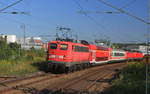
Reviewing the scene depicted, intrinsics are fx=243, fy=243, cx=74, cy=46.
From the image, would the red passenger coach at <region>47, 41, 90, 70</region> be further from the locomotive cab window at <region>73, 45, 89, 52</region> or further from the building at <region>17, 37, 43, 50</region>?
the building at <region>17, 37, 43, 50</region>

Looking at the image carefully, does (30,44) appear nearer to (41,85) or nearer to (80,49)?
(80,49)

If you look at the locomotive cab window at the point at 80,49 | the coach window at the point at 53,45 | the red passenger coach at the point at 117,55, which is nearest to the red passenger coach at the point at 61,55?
the coach window at the point at 53,45

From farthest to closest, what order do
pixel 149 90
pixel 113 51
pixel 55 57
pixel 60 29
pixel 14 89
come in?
1. pixel 113 51
2. pixel 60 29
3. pixel 55 57
4. pixel 14 89
5. pixel 149 90

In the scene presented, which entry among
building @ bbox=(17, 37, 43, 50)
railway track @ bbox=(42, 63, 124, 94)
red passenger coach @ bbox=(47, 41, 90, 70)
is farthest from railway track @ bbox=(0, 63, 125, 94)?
building @ bbox=(17, 37, 43, 50)

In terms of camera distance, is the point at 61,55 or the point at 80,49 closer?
the point at 61,55

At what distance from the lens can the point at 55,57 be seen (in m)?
22.9

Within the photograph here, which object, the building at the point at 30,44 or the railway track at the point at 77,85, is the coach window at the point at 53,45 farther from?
the building at the point at 30,44

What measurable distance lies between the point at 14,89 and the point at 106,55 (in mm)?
31912

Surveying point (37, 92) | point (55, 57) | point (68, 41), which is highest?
point (68, 41)

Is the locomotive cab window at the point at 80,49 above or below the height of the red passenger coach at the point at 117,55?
above

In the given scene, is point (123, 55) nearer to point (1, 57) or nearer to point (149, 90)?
point (1, 57)

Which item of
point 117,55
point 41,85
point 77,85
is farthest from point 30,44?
point 41,85

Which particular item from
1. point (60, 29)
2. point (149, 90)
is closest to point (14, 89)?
point (149, 90)

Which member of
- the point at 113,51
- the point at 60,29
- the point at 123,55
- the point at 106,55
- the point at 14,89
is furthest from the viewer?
the point at 123,55
